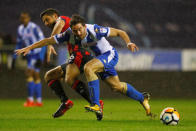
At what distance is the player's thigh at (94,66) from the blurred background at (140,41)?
6.37 metres

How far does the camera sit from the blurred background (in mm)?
12242

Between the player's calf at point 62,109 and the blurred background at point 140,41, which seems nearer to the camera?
the player's calf at point 62,109

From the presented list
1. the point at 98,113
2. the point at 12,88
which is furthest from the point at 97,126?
the point at 12,88

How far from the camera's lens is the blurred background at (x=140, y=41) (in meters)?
12.2

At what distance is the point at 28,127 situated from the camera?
15.8 feet

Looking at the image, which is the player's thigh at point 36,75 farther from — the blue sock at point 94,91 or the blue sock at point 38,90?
the blue sock at point 94,91

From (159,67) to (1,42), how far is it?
4.95 m

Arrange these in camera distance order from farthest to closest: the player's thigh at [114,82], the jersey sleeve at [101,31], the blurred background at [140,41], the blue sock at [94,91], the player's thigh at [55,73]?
the blurred background at [140,41], the player's thigh at [55,73], the player's thigh at [114,82], the jersey sleeve at [101,31], the blue sock at [94,91]

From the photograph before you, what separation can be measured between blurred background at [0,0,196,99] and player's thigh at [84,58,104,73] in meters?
6.37

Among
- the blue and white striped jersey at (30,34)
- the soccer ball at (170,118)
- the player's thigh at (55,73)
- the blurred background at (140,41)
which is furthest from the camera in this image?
the blurred background at (140,41)

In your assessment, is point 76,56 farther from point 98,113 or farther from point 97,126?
Answer: point 97,126

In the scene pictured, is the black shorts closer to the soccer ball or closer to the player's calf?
the player's calf

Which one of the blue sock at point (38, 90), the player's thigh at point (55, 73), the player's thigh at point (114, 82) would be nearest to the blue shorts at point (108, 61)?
the player's thigh at point (114, 82)

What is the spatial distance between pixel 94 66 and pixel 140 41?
36.8 feet
